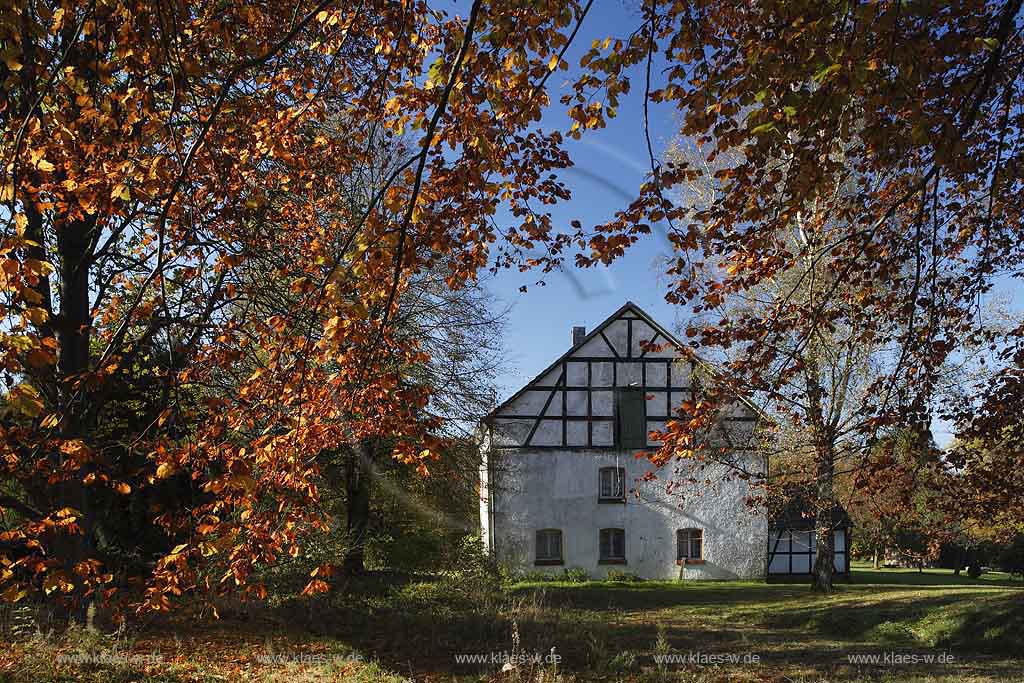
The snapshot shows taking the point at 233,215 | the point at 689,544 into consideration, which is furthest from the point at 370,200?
the point at 689,544

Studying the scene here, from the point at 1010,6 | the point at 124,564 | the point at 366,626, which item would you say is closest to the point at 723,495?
the point at 366,626

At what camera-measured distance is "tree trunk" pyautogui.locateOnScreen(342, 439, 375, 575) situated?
15.5 metres

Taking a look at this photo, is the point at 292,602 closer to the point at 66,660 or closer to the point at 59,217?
the point at 66,660

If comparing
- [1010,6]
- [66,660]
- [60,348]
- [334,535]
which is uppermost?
[1010,6]

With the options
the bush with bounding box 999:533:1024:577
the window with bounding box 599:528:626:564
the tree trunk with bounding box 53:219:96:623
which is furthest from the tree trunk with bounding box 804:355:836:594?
the bush with bounding box 999:533:1024:577

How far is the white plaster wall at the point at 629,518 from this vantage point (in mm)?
24859

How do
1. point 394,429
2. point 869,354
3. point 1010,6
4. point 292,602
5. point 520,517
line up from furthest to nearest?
point 520,517, point 869,354, point 292,602, point 394,429, point 1010,6

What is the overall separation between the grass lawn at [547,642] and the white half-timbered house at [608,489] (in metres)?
6.39

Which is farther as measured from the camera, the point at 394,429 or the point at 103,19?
the point at 394,429

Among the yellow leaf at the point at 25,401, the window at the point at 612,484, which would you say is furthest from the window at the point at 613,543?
the yellow leaf at the point at 25,401

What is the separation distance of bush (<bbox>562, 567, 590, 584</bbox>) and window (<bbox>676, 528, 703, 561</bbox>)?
3.06 m

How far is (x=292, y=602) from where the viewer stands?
13648mm

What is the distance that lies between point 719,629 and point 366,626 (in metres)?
6.76

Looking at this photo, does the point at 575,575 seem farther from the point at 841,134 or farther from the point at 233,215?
the point at 841,134
